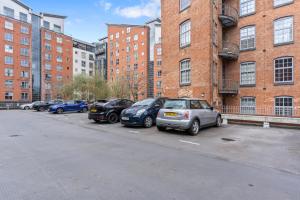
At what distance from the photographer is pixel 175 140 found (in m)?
7.30

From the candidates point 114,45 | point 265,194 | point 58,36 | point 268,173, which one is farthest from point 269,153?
point 58,36

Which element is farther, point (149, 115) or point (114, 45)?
point (114, 45)

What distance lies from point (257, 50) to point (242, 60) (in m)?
1.46

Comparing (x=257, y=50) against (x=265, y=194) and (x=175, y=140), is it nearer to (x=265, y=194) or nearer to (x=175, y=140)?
(x=175, y=140)

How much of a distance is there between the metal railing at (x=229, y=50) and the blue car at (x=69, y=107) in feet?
54.8

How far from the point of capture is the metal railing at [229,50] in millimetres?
16641

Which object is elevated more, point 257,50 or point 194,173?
point 257,50

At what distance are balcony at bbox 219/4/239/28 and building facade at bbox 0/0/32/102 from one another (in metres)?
45.3

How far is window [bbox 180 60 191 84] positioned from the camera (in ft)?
53.6

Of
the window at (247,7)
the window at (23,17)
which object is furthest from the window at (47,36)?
the window at (247,7)

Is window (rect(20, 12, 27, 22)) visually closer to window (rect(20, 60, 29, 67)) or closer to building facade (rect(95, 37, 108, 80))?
window (rect(20, 60, 29, 67))

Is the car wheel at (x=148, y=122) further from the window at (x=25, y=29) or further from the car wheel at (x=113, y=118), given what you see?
the window at (x=25, y=29)

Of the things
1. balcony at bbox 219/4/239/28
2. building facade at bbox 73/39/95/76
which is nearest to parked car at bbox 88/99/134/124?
balcony at bbox 219/4/239/28

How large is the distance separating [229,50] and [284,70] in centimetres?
481
